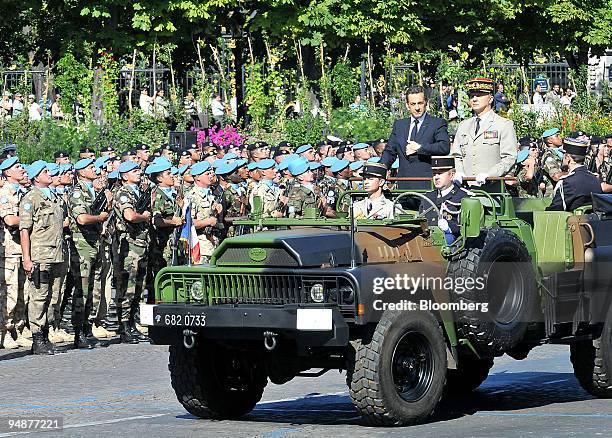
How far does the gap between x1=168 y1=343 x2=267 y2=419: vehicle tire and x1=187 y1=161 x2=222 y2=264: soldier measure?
6640 mm

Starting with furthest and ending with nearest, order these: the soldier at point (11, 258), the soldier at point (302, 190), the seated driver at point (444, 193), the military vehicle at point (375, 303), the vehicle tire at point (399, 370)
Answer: the soldier at point (302, 190) → the soldier at point (11, 258) → the seated driver at point (444, 193) → the military vehicle at point (375, 303) → the vehicle tire at point (399, 370)

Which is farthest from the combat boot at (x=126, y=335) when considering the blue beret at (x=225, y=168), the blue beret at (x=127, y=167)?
the blue beret at (x=225, y=168)

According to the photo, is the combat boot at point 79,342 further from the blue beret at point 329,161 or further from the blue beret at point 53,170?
the blue beret at point 329,161

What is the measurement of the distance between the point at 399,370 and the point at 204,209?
315 inches

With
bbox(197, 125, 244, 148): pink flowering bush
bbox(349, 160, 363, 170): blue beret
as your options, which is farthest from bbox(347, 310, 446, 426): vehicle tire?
bbox(197, 125, 244, 148): pink flowering bush

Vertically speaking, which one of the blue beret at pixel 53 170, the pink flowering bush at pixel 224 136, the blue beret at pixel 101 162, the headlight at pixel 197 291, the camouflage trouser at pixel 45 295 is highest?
the pink flowering bush at pixel 224 136

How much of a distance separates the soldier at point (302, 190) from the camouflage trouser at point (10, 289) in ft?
13.9

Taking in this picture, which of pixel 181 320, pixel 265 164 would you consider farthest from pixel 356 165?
pixel 181 320

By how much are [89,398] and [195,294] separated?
2437 mm

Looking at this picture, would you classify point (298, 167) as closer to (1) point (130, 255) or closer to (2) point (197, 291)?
(1) point (130, 255)

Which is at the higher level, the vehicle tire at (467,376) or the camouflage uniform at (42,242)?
the camouflage uniform at (42,242)

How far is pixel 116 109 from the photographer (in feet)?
105

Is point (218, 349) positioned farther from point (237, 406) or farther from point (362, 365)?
point (362, 365)

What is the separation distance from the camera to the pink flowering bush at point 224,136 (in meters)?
29.5
